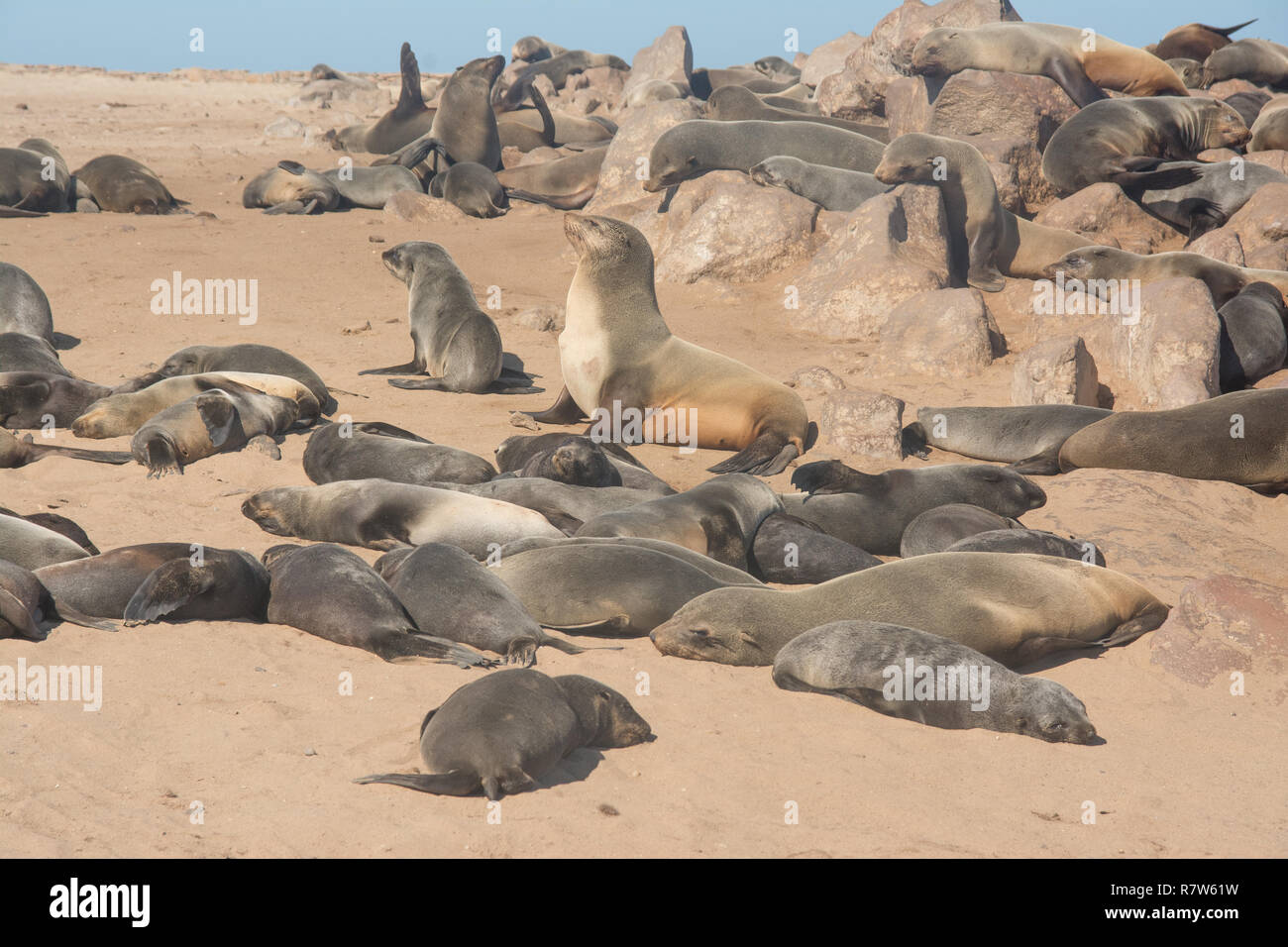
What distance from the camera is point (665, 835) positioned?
3.07 metres

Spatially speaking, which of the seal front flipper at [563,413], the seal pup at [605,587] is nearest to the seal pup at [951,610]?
the seal pup at [605,587]

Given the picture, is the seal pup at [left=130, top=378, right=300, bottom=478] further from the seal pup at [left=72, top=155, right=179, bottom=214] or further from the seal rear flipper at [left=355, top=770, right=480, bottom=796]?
the seal pup at [left=72, top=155, right=179, bottom=214]

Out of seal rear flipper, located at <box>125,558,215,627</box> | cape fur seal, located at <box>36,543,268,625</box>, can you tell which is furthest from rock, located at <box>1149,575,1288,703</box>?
seal rear flipper, located at <box>125,558,215,627</box>

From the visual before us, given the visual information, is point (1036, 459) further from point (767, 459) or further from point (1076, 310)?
point (1076, 310)

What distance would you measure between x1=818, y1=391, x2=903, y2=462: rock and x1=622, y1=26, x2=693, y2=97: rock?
20051 millimetres

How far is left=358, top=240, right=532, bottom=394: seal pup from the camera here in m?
8.34

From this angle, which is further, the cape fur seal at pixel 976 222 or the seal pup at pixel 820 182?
the seal pup at pixel 820 182

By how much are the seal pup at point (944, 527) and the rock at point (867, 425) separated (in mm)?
1343

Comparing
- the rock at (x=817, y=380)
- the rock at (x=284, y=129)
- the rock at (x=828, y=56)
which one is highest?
the rock at (x=828, y=56)

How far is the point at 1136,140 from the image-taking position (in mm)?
11844

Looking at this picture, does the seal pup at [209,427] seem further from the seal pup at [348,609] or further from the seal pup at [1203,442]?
the seal pup at [1203,442]

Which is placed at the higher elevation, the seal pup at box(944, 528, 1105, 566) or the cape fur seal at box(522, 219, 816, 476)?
the cape fur seal at box(522, 219, 816, 476)

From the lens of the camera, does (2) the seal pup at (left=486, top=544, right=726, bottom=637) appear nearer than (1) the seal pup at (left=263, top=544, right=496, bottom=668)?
No

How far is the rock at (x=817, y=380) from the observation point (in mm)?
8234
